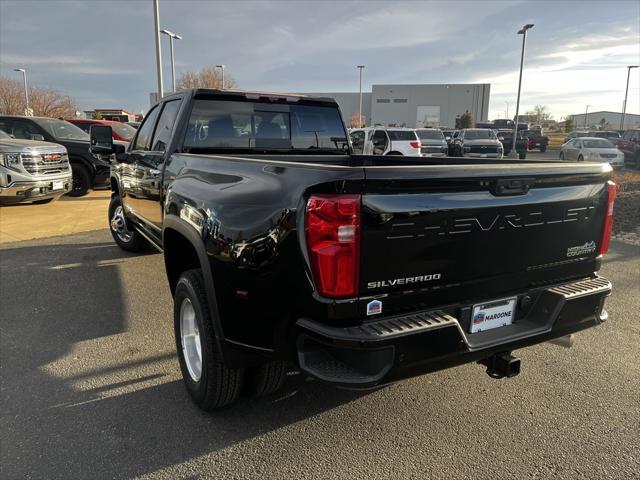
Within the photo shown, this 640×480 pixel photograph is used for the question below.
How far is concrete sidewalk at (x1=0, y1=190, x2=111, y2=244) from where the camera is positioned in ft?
26.3

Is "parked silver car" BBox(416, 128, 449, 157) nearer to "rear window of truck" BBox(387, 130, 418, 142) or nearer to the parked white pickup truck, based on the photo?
"rear window of truck" BBox(387, 130, 418, 142)

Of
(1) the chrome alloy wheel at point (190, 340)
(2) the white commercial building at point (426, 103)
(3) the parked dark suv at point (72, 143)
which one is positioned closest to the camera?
(1) the chrome alloy wheel at point (190, 340)

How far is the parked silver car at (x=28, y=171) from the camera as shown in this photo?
29.4ft

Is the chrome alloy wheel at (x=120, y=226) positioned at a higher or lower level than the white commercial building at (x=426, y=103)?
lower

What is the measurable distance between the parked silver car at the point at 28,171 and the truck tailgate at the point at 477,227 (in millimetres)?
9272

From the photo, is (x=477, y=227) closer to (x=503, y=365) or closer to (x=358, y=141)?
(x=503, y=365)

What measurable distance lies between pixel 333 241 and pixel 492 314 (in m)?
1.02

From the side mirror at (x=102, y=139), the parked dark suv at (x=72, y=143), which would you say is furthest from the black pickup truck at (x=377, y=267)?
the parked dark suv at (x=72, y=143)

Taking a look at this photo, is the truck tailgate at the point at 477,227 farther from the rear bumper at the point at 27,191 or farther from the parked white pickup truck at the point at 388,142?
the parked white pickup truck at the point at 388,142

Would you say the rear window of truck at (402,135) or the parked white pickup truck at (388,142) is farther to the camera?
the rear window of truck at (402,135)

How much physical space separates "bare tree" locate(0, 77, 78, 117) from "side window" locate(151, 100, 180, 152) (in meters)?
47.7

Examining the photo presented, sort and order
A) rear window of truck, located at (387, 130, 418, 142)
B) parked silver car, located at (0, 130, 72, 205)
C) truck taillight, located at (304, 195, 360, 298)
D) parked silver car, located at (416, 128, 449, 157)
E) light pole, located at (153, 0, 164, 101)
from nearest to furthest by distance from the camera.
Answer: truck taillight, located at (304, 195, 360, 298), parked silver car, located at (0, 130, 72, 205), light pole, located at (153, 0, 164, 101), rear window of truck, located at (387, 130, 418, 142), parked silver car, located at (416, 128, 449, 157)

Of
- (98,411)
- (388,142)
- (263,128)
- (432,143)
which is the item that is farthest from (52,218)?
(432,143)

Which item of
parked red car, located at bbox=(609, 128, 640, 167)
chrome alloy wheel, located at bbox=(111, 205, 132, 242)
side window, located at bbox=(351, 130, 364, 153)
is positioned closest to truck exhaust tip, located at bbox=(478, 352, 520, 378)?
chrome alloy wheel, located at bbox=(111, 205, 132, 242)
